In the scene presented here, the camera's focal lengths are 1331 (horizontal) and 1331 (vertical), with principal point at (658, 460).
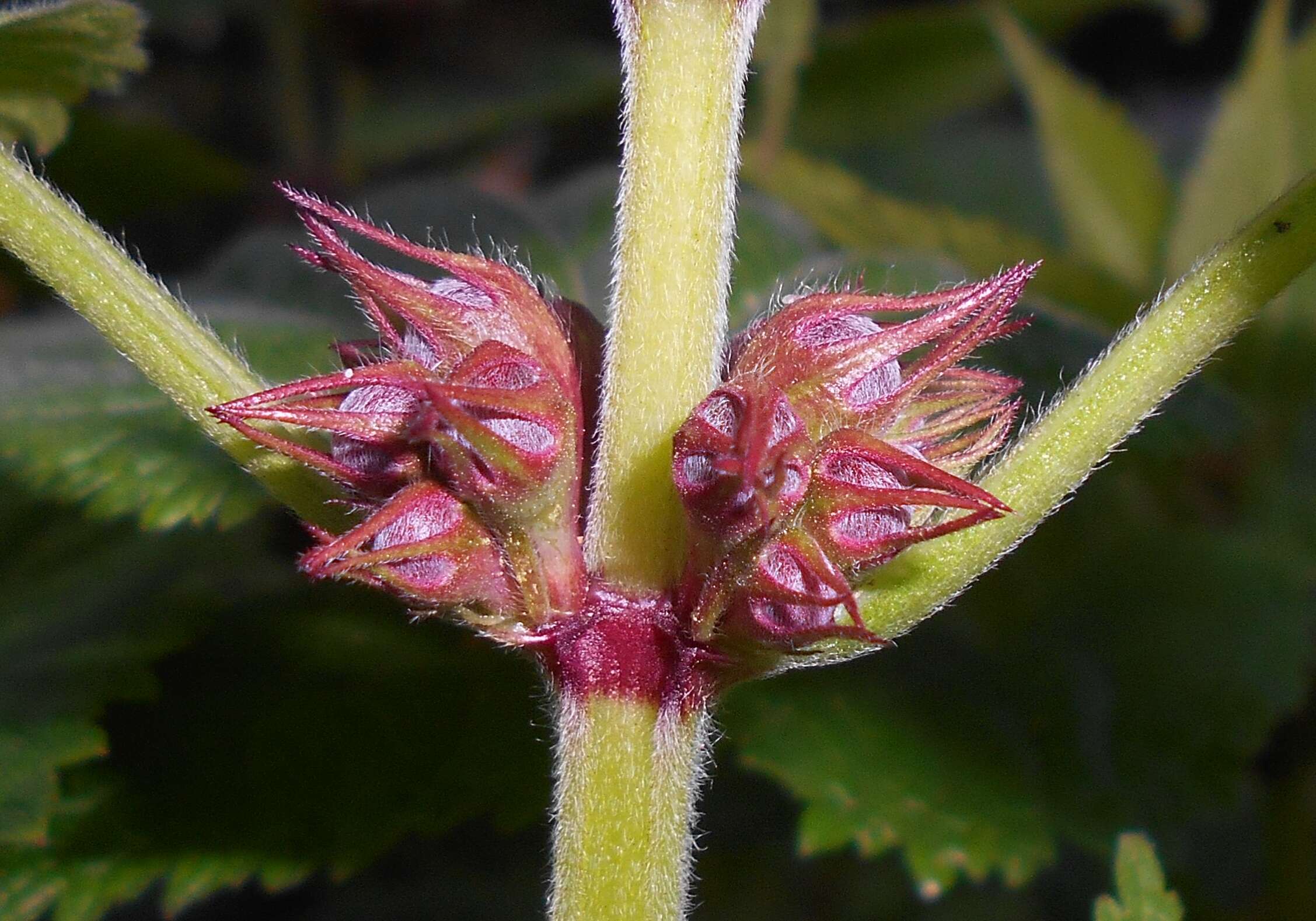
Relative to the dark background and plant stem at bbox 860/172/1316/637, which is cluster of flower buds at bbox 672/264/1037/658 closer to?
plant stem at bbox 860/172/1316/637

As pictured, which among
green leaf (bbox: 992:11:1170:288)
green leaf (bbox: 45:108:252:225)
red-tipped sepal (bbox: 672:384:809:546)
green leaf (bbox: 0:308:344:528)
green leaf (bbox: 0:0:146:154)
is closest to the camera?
red-tipped sepal (bbox: 672:384:809:546)

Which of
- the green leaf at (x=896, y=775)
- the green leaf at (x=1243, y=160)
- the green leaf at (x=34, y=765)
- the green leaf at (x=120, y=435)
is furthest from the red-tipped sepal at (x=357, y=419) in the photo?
the green leaf at (x=1243, y=160)

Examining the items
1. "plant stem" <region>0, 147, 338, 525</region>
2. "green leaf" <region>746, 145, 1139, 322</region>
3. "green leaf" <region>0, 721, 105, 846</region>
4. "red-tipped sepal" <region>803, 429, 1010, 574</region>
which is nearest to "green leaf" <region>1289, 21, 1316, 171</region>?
"green leaf" <region>746, 145, 1139, 322</region>

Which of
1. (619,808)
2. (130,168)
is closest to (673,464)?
(619,808)

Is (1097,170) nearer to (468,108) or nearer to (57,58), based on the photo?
(57,58)

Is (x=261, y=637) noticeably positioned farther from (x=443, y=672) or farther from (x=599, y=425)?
(x=599, y=425)

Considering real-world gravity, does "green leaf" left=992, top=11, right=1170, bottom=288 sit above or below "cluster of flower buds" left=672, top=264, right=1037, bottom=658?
above
